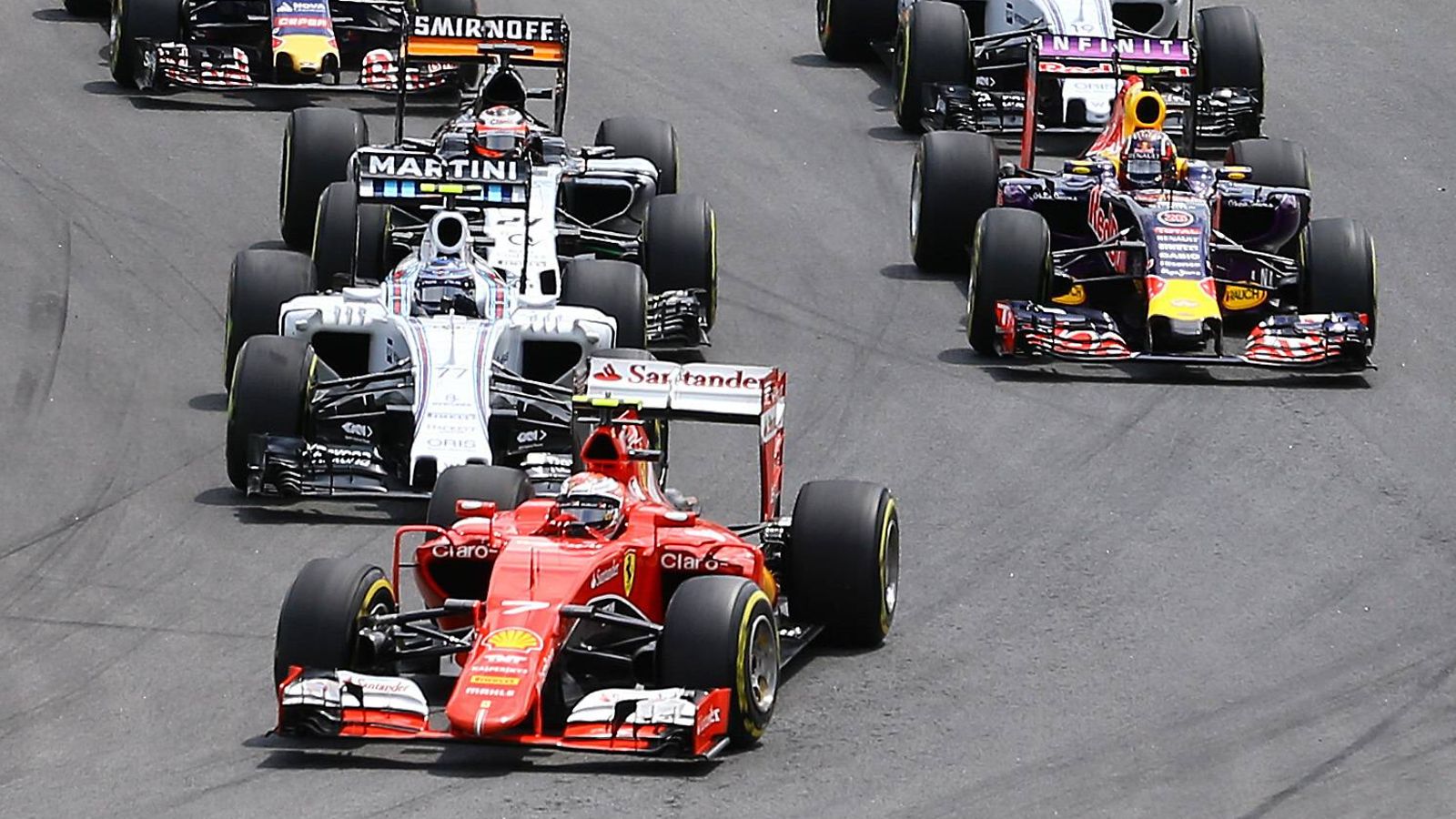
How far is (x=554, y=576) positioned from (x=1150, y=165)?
33.7 ft

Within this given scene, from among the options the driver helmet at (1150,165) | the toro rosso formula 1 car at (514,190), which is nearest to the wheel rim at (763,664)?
the toro rosso formula 1 car at (514,190)

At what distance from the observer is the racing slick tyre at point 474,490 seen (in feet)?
54.0

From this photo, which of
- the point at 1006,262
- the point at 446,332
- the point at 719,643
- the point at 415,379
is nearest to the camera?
the point at 719,643

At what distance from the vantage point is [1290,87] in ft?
107

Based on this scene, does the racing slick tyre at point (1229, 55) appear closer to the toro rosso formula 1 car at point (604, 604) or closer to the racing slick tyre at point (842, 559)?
the toro rosso formula 1 car at point (604, 604)

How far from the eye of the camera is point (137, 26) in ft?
100

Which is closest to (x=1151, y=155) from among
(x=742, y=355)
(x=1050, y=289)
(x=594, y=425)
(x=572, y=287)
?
(x=1050, y=289)

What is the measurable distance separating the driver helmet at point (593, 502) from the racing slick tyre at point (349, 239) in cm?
786

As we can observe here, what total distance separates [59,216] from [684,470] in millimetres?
8615

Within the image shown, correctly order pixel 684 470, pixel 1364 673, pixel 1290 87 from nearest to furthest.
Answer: pixel 1364 673 < pixel 684 470 < pixel 1290 87

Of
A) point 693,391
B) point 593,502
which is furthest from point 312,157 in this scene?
point 593,502

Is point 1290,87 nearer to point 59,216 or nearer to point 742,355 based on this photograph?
point 742,355

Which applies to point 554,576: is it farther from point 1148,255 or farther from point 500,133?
point 500,133

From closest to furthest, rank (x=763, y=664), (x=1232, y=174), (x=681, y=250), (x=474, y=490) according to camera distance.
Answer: (x=763, y=664)
(x=474, y=490)
(x=681, y=250)
(x=1232, y=174)
